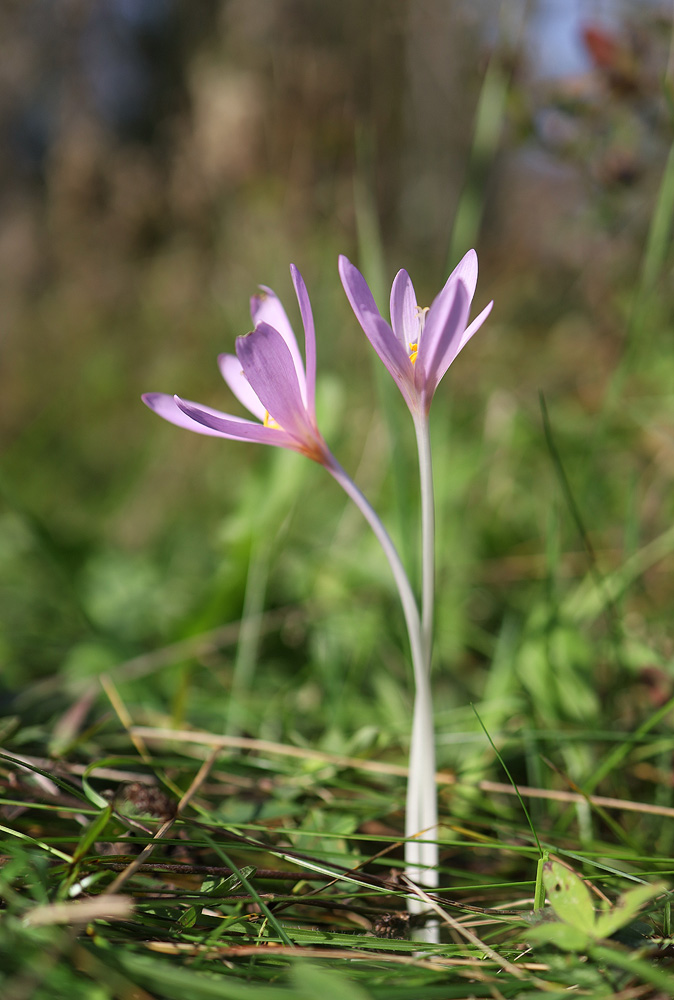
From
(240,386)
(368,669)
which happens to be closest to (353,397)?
(368,669)

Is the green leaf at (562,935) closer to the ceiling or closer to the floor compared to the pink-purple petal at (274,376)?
closer to the floor

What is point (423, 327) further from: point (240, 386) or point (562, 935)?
point (562, 935)

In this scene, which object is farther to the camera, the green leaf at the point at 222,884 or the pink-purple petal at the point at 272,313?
the pink-purple petal at the point at 272,313

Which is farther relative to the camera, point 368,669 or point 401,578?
point 368,669

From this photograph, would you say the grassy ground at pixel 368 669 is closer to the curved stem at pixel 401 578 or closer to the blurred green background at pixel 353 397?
the blurred green background at pixel 353 397

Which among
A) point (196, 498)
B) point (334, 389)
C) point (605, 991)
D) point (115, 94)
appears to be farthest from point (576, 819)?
point (115, 94)

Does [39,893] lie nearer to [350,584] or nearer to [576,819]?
[576,819]

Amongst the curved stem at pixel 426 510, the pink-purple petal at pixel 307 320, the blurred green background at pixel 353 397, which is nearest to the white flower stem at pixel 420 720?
the curved stem at pixel 426 510
